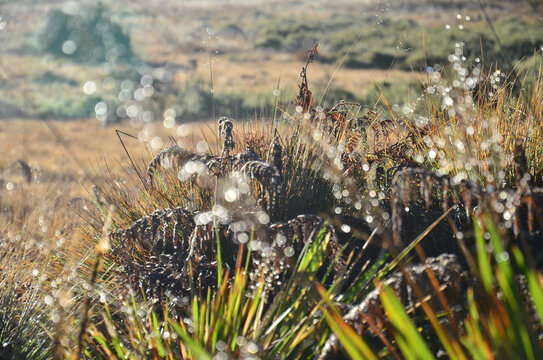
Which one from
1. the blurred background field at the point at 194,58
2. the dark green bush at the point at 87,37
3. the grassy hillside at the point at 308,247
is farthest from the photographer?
the dark green bush at the point at 87,37

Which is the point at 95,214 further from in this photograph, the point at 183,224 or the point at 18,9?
the point at 18,9

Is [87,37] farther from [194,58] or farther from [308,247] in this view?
[308,247]

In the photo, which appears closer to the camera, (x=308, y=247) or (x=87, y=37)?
(x=308, y=247)

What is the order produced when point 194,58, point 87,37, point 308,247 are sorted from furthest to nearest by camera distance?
1. point 87,37
2. point 194,58
3. point 308,247

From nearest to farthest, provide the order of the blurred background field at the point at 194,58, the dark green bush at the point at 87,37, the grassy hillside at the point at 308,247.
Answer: the grassy hillside at the point at 308,247 → the blurred background field at the point at 194,58 → the dark green bush at the point at 87,37

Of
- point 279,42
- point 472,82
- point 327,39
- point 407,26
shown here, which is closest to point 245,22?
point 279,42

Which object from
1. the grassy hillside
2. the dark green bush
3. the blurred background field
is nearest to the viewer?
the grassy hillside

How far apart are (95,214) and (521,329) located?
233 centimetres

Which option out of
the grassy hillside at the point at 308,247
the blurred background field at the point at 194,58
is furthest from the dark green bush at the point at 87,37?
the grassy hillside at the point at 308,247

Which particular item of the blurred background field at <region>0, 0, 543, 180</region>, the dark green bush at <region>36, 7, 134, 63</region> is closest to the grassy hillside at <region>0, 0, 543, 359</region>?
the blurred background field at <region>0, 0, 543, 180</region>

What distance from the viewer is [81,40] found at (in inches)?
1299

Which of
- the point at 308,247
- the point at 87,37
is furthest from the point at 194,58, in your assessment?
the point at 308,247

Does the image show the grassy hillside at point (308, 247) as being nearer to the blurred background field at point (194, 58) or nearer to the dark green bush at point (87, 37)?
the blurred background field at point (194, 58)

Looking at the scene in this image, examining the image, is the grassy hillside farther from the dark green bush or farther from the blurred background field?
the dark green bush
